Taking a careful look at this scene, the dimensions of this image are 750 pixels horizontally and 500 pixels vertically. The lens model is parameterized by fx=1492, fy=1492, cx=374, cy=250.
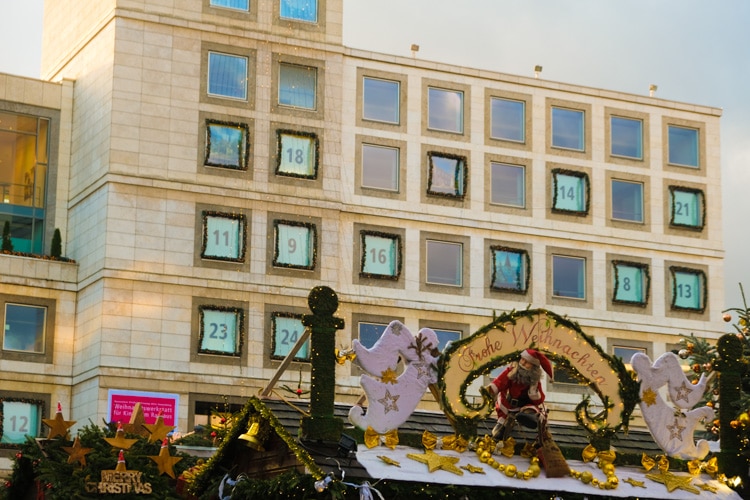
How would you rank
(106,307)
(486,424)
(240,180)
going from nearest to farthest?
(486,424) → (106,307) → (240,180)

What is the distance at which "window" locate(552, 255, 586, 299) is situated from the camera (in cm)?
6769

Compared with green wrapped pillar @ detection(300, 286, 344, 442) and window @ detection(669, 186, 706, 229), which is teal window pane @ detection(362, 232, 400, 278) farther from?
green wrapped pillar @ detection(300, 286, 344, 442)

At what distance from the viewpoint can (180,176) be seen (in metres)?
60.2

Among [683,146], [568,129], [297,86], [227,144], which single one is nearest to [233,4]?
[297,86]

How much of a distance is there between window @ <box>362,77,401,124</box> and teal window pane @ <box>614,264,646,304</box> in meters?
12.9

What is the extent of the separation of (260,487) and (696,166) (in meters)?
52.9

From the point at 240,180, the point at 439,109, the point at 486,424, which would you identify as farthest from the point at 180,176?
the point at 486,424

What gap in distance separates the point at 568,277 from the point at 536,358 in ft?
147

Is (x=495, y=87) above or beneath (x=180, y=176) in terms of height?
above

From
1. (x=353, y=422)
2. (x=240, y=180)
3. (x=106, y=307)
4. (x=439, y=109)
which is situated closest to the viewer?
(x=353, y=422)

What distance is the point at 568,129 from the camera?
228ft

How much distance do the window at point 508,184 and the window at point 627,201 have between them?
4929 millimetres

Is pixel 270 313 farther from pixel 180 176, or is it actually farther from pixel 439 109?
pixel 439 109

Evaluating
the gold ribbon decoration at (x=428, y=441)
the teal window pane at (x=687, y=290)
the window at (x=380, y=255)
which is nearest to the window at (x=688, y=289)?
the teal window pane at (x=687, y=290)
